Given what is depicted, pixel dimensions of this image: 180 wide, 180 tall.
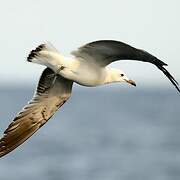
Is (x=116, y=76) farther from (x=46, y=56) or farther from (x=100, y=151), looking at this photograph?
(x=100, y=151)

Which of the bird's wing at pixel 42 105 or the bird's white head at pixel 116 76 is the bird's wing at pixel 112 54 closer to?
the bird's white head at pixel 116 76

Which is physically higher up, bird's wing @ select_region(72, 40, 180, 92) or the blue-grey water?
bird's wing @ select_region(72, 40, 180, 92)

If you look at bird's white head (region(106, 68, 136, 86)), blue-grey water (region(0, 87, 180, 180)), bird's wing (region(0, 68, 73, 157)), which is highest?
bird's white head (region(106, 68, 136, 86))

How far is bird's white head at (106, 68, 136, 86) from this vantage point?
1126 centimetres

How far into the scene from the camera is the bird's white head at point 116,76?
36.9 ft

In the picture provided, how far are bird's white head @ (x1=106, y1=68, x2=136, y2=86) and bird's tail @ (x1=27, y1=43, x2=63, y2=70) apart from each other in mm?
667

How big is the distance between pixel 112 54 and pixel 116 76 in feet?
2.41

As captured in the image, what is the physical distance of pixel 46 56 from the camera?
11.0 meters

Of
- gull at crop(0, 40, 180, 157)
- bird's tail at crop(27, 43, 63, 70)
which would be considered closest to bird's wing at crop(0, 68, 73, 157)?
gull at crop(0, 40, 180, 157)

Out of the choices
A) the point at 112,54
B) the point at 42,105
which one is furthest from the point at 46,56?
the point at 42,105

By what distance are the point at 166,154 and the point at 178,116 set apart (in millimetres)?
32304

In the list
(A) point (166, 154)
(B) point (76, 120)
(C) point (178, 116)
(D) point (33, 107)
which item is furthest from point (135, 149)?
(D) point (33, 107)

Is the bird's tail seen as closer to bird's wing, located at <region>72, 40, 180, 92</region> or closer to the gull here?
the gull

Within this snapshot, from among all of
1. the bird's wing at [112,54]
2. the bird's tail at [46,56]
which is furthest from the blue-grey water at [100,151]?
the bird's wing at [112,54]
